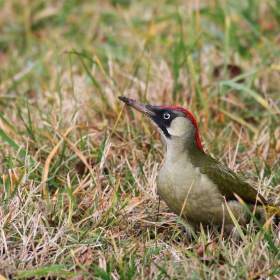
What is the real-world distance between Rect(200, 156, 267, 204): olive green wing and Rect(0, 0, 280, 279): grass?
21cm

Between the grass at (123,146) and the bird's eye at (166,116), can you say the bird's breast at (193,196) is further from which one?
the bird's eye at (166,116)

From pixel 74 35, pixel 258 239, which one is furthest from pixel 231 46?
pixel 258 239

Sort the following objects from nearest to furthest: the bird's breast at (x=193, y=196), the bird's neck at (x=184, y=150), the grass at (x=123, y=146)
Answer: the grass at (x=123, y=146) < the bird's breast at (x=193, y=196) < the bird's neck at (x=184, y=150)

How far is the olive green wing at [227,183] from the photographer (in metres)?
3.68

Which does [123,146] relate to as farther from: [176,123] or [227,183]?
[227,183]

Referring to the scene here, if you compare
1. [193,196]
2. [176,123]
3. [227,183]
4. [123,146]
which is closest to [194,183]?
[193,196]

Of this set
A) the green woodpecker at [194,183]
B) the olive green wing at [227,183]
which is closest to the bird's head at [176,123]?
the green woodpecker at [194,183]

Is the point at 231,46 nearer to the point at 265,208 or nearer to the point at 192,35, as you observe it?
the point at 192,35

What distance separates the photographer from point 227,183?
3701mm

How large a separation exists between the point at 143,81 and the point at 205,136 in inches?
40.9

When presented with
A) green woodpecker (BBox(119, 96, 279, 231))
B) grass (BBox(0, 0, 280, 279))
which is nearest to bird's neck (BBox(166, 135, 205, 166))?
green woodpecker (BBox(119, 96, 279, 231))

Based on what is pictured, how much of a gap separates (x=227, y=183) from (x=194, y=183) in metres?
0.21

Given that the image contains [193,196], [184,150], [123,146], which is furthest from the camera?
[123,146]

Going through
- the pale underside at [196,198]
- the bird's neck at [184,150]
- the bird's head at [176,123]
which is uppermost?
the bird's head at [176,123]
